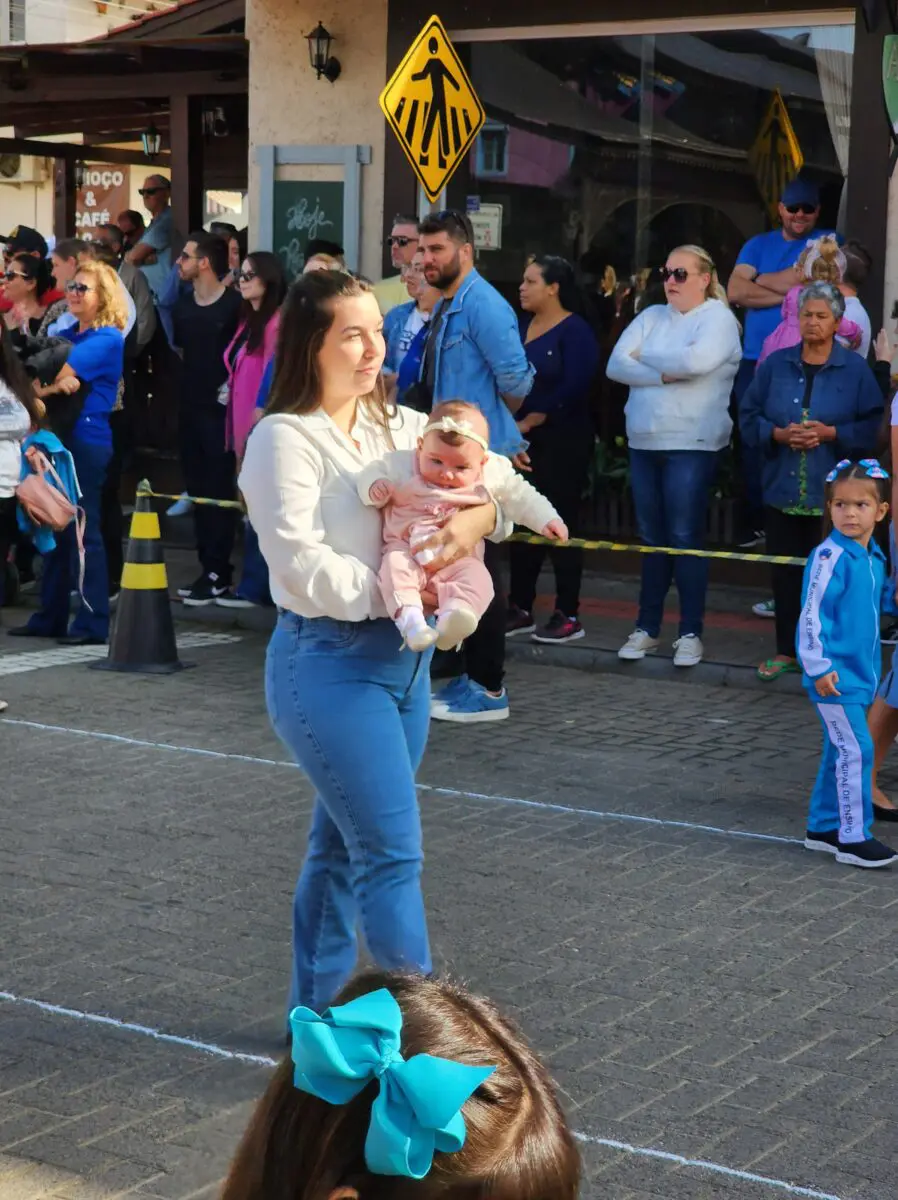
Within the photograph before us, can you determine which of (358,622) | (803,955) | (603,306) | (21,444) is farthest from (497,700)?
(603,306)

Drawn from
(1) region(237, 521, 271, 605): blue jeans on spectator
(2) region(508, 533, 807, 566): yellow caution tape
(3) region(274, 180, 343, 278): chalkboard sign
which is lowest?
(1) region(237, 521, 271, 605): blue jeans on spectator

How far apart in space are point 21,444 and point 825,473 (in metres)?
4.20

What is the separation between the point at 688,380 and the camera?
34.6 ft

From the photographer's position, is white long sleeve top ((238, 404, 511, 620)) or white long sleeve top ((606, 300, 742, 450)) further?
white long sleeve top ((606, 300, 742, 450))

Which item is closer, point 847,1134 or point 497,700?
point 847,1134

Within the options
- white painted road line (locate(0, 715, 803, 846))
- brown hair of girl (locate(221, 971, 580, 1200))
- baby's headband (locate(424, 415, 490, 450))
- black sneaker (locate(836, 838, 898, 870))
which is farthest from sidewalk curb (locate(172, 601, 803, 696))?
brown hair of girl (locate(221, 971, 580, 1200))

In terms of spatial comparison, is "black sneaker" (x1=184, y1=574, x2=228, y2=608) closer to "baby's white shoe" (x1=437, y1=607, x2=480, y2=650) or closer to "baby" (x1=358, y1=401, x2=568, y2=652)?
"baby" (x1=358, y1=401, x2=568, y2=652)

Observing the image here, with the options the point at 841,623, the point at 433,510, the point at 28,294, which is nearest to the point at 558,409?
the point at 28,294

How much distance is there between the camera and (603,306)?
14.3m

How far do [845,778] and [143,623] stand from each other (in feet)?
15.4

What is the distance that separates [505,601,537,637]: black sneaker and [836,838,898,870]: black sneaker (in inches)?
182

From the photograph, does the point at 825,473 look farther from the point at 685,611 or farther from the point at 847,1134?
the point at 847,1134

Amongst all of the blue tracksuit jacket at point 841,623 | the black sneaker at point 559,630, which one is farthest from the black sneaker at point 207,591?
the blue tracksuit jacket at point 841,623

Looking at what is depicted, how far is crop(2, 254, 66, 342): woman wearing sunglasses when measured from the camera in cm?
1264
